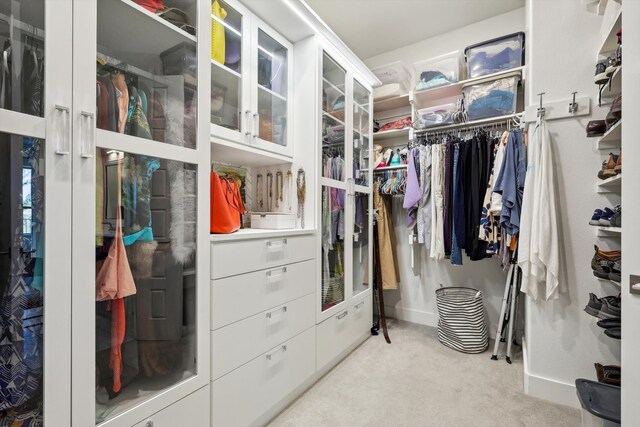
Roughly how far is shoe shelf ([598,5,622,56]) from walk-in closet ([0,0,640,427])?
0.02 meters

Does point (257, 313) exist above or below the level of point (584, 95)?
below

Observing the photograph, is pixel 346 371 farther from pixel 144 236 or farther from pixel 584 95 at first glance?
pixel 584 95

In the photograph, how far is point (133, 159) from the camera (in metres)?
1.10

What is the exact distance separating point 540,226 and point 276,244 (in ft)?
4.90

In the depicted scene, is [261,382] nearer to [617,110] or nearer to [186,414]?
[186,414]

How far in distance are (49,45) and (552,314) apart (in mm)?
2573

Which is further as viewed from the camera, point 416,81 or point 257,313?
point 416,81

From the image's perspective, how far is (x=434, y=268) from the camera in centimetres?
294

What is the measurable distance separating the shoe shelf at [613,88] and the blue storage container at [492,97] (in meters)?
0.74

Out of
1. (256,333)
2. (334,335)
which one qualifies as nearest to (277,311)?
(256,333)

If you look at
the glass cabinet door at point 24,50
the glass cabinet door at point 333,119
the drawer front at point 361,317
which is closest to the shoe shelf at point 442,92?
the glass cabinet door at point 333,119

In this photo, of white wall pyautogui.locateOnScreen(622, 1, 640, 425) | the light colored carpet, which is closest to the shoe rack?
white wall pyautogui.locateOnScreen(622, 1, 640, 425)

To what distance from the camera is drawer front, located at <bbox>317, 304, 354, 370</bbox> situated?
2.02 meters

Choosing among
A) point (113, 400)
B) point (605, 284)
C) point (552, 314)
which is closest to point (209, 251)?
point (113, 400)
